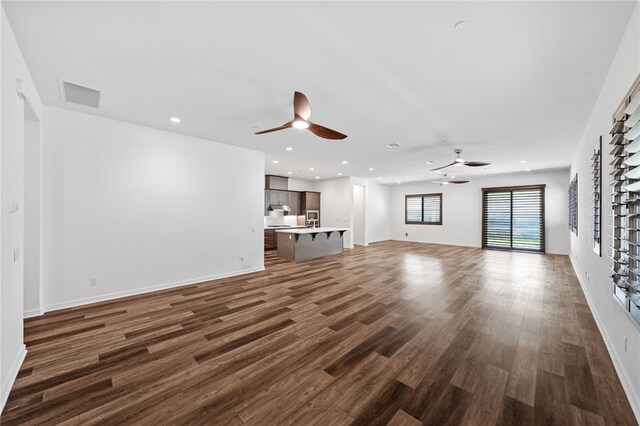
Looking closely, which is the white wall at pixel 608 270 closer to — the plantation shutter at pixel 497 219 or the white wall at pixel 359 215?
the plantation shutter at pixel 497 219

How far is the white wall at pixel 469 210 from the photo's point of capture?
817 centimetres

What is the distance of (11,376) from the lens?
1979 mm

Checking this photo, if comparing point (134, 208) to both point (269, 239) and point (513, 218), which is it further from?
point (513, 218)

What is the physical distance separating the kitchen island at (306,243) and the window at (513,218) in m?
5.90

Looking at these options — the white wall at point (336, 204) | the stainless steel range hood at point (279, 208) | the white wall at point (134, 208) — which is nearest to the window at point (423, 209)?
the white wall at point (336, 204)

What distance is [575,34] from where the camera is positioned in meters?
1.97

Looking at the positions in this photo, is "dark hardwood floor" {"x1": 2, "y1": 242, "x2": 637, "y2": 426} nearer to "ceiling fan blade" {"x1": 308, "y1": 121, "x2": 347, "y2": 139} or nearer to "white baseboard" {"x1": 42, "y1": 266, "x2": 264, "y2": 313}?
"white baseboard" {"x1": 42, "y1": 266, "x2": 264, "y2": 313}

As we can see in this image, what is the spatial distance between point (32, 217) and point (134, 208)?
1.11 metres

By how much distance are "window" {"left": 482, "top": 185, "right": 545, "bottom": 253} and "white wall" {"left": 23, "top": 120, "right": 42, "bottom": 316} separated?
38.7 feet

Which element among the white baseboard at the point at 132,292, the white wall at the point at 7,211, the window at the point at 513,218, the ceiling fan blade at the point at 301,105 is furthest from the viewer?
the window at the point at 513,218

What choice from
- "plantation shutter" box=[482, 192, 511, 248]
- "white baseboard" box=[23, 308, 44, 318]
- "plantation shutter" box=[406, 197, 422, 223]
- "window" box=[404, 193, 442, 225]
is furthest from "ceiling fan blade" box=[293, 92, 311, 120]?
"plantation shutter" box=[406, 197, 422, 223]

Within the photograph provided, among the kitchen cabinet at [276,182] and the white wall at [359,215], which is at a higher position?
the kitchen cabinet at [276,182]

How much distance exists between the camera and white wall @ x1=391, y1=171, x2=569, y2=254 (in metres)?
8.17

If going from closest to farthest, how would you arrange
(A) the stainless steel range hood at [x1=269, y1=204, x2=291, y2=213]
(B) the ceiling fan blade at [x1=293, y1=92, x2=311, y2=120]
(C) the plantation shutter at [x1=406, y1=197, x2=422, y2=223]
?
1. (B) the ceiling fan blade at [x1=293, y1=92, x2=311, y2=120]
2. (A) the stainless steel range hood at [x1=269, y1=204, x2=291, y2=213]
3. (C) the plantation shutter at [x1=406, y1=197, x2=422, y2=223]
